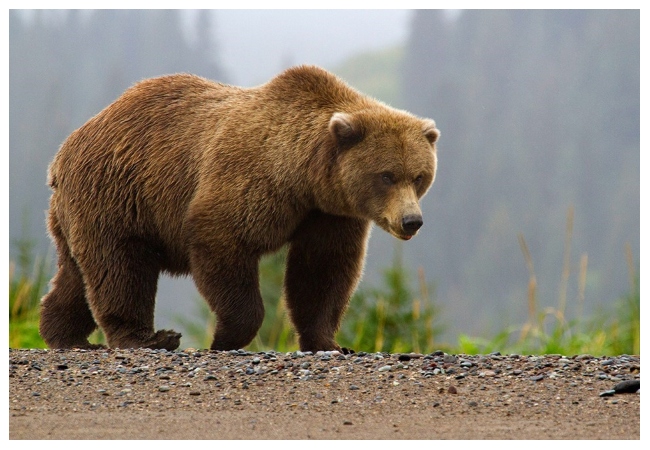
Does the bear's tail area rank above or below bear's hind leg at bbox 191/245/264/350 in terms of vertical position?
above

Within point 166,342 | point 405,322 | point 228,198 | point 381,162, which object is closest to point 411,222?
point 381,162

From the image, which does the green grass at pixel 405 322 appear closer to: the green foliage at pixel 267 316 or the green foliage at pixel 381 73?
the green foliage at pixel 267 316

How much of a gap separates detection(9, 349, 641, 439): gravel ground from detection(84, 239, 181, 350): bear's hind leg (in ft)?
3.12

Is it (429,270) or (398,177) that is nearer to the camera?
(398,177)

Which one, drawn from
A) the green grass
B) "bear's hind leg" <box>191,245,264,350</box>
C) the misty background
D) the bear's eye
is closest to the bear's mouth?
the bear's eye

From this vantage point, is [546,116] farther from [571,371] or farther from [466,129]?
[571,371]

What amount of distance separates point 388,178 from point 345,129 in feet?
1.47

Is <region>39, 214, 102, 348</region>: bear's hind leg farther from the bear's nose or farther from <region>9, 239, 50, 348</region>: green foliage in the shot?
the bear's nose

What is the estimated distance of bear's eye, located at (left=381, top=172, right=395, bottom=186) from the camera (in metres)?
6.66

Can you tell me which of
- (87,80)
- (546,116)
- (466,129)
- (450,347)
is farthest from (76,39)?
(450,347)

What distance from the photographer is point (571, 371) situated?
581 cm

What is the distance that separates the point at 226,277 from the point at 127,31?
248 feet

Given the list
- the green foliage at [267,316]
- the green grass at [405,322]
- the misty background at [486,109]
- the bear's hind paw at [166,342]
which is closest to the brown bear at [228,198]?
the bear's hind paw at [166,342]

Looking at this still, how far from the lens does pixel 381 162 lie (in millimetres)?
6688
